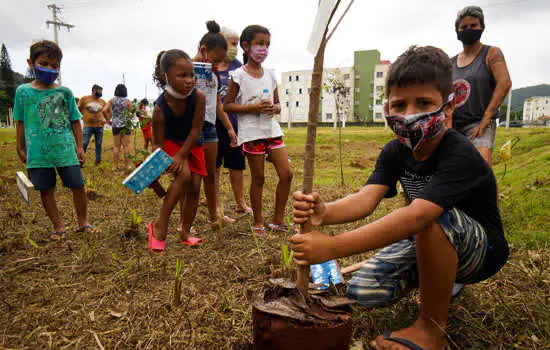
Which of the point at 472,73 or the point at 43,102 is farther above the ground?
the point at 472,73

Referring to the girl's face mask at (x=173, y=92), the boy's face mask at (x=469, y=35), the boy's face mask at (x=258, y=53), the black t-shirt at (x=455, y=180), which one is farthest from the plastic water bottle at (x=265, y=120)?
the boy's face mask at (x=469, y=35)

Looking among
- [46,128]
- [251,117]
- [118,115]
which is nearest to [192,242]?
[251,117]

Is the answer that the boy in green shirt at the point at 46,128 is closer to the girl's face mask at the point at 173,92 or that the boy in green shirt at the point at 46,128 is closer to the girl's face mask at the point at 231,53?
the girl's face mask at the point at 173,92

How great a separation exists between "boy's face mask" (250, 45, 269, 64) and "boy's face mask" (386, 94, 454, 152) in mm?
1939

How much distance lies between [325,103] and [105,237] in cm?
5346

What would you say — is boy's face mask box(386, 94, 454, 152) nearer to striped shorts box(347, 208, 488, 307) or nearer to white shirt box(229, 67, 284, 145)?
striped shorts box(347, 208, 488, 307)

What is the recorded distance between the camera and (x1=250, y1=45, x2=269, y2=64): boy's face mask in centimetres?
313

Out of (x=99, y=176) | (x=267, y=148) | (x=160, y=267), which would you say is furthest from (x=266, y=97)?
(x=99, y=176)

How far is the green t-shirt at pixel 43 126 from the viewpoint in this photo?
9.77 ft

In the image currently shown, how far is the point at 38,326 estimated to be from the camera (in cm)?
172

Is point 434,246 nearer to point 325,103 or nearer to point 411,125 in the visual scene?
point 411,125

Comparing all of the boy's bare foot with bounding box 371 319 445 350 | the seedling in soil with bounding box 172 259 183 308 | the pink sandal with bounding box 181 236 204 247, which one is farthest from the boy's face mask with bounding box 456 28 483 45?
the seedling in soil with bounding box 172 259 183 308

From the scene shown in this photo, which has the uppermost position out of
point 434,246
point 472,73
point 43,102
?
point 472,73

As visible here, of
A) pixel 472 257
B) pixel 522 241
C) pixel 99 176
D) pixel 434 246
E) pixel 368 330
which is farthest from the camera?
pixel 99 176
